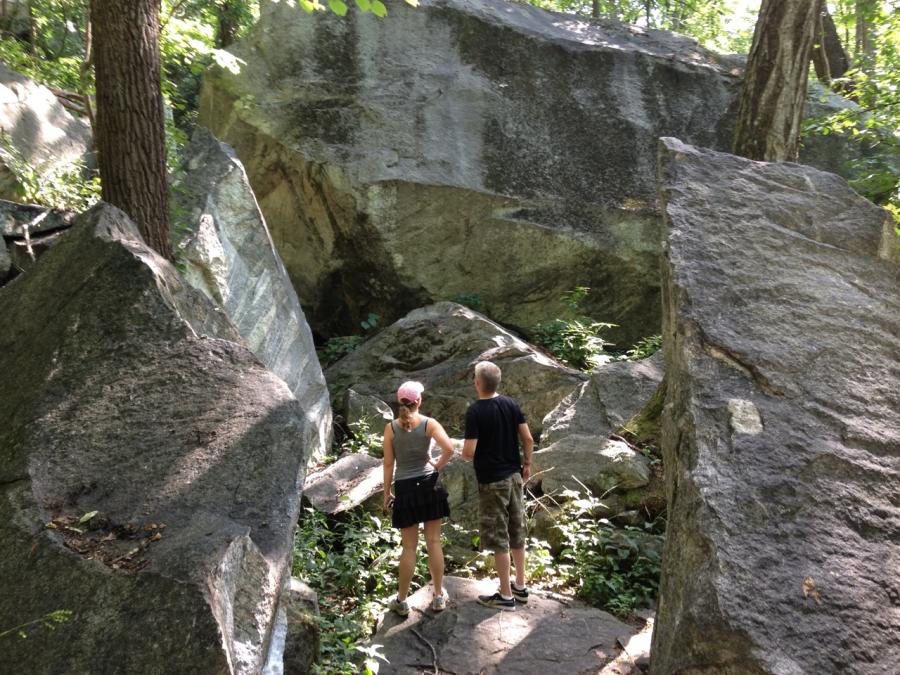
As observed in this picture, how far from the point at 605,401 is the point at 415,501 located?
317 cm

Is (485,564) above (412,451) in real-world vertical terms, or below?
below

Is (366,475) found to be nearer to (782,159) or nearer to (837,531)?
(837,531)

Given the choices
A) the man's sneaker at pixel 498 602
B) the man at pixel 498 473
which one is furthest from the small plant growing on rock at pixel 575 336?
the man's sneaker at pixel 498 602

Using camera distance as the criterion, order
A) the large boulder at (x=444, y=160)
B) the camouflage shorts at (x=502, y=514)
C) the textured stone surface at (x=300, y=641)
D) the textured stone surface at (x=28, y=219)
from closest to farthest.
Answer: the textured stone surface at (x=300, y=641) < the camouflage shorts at (x=502, y=514) < the textured stone surface at (x=28, y=219) < the large boulder at (x=444, y=160)

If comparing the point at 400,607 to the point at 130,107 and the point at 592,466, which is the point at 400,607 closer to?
the point at 592,466

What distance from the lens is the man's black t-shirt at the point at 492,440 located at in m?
5.48

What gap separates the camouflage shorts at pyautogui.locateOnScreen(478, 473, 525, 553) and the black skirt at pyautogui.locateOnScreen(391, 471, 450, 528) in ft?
1.09

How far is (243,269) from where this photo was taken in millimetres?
8539

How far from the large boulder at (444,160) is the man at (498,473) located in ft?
19.2

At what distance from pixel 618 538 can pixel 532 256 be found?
564 centimetres

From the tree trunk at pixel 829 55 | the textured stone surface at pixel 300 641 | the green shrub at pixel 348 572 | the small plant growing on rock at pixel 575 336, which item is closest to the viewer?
the textured stone surface at pixel 300 641

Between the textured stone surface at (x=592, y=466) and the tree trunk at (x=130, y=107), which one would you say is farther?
the textured stone surface at (x=592, y=466)

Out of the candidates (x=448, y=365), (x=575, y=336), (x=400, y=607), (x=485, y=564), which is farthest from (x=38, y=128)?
(x=575, y=336)

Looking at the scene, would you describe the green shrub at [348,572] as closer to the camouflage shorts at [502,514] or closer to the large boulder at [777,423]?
the camouflage shorts at [502,514]
